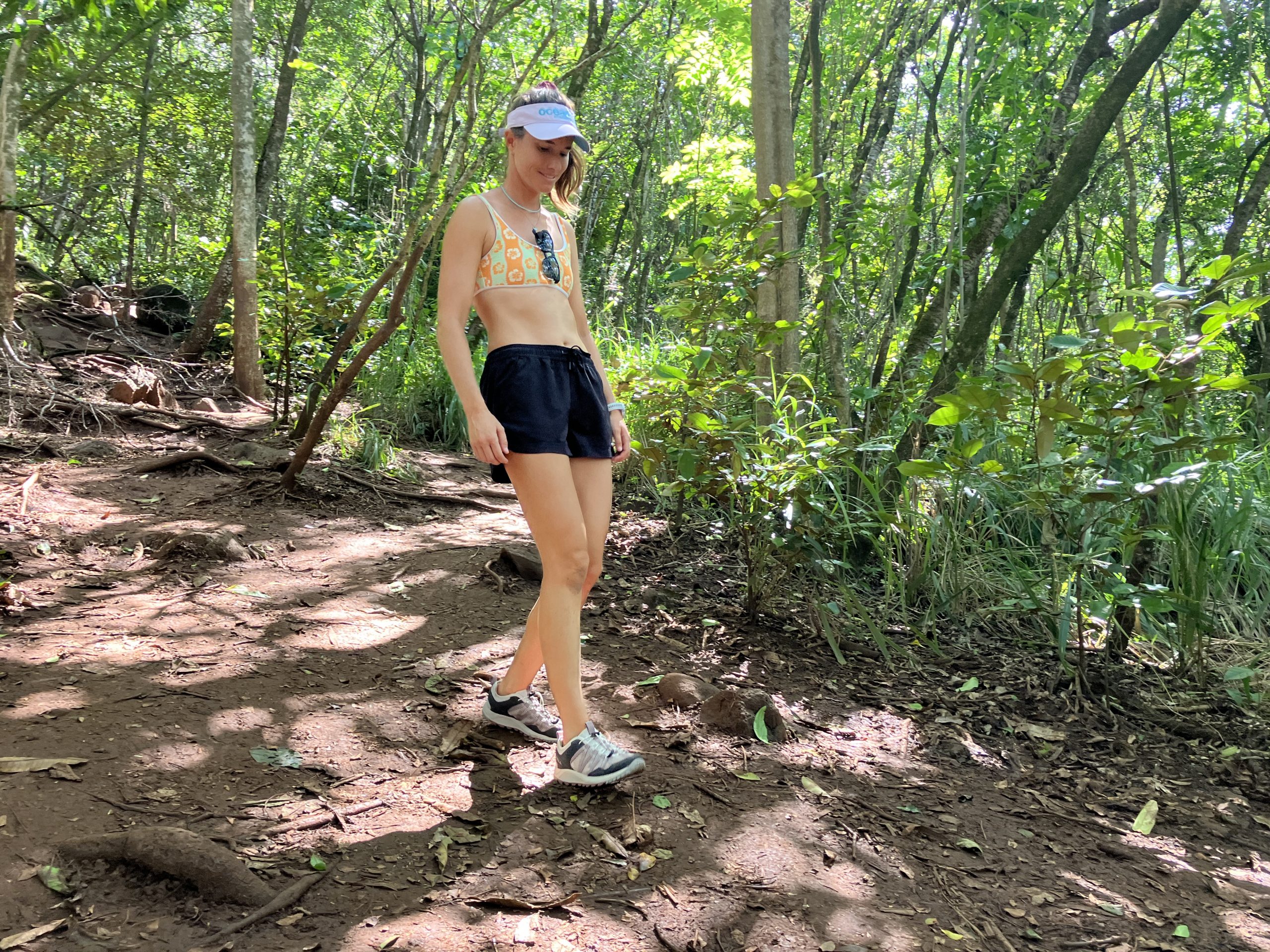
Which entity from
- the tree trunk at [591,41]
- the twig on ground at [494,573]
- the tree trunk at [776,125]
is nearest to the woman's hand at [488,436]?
the twig on ground at [494,573]

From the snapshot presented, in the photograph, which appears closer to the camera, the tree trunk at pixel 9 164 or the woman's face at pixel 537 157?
the woman's face at pixel 537 157

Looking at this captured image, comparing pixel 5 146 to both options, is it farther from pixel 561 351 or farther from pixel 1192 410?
pixel 1192 410

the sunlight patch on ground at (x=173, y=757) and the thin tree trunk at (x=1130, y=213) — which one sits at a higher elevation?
the thin tree trunk at (x=1130, y=213)

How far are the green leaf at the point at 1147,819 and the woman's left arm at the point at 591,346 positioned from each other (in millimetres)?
1816

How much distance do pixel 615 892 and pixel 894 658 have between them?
192 cm

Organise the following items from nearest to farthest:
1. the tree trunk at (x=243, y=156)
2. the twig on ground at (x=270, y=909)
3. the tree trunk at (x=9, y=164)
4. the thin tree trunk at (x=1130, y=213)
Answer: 1. the twig on ground at (x=270, y=909)
2. the tree trunk at (x=9, y=164)
3. the tree trunk at (x=243, y=156)
4. the thin tree trunk at (x=1130, y=213)

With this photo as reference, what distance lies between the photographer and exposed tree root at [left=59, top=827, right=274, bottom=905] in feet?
5.33

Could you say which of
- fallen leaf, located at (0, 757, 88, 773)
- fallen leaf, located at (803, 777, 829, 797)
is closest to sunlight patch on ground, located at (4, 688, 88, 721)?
fallen leaf, located at (0, 757, 88, 773)

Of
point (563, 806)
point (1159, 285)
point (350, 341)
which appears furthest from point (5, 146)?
point (1159, 285)

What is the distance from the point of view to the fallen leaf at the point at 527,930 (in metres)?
1.60

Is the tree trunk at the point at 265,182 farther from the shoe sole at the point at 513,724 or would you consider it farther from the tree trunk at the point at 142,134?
the shoe sole at the point at 513,724

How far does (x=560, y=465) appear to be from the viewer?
2.03 meters

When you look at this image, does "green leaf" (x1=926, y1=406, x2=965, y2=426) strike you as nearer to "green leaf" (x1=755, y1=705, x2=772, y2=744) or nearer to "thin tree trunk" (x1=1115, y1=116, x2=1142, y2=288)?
"green leaf" (x1=755, y1=705, x2=772, y2=744)

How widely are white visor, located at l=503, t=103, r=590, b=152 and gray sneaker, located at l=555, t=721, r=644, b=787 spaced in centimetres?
152
